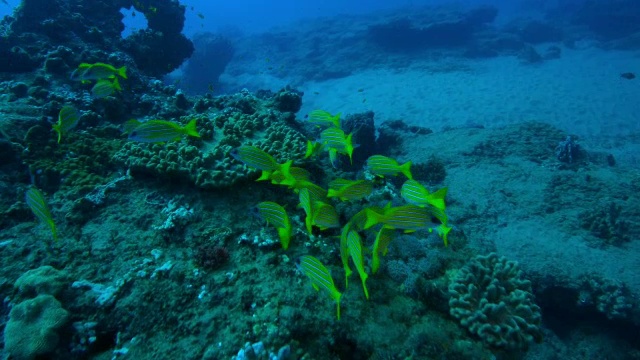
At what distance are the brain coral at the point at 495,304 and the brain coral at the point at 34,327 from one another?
4191 mm

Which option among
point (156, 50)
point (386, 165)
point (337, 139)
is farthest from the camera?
point (156, 50)

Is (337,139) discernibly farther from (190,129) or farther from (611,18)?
(611,18)

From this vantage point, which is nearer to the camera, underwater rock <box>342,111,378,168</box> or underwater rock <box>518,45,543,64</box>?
underwater rock <box>342,111,378,168</box>

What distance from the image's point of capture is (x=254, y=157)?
3.73m

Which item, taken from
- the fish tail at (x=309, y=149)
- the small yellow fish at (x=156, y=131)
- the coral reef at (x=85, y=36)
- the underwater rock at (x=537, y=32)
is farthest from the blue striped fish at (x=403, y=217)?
the underwater rock at (x=537, y=32)

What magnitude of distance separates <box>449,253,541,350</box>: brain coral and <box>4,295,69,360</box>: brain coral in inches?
165

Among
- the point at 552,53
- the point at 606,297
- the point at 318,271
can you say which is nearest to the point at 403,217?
the point at 318,271

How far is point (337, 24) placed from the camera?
34.1m

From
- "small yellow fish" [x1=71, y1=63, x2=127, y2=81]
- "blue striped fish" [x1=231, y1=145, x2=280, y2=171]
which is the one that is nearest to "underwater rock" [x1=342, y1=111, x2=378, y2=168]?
"blue striped fish" [x1=231, y1=145, x2=280, y2=171]

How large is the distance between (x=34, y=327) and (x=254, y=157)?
8.88ft

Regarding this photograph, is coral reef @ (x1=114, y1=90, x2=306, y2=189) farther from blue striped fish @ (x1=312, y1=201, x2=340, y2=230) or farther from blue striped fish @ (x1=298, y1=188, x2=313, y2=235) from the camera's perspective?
blue striped fish @ (x1=312, y1=201, x2=340, y2=230)

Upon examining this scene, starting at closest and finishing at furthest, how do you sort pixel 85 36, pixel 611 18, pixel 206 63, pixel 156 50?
pixel 85 36 → pixel 156 50 → pixel 206 63 → pixel 611 18

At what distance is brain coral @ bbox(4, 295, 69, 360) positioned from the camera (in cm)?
307

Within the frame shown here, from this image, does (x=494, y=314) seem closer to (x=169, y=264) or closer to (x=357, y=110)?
(x=169, y=264)
